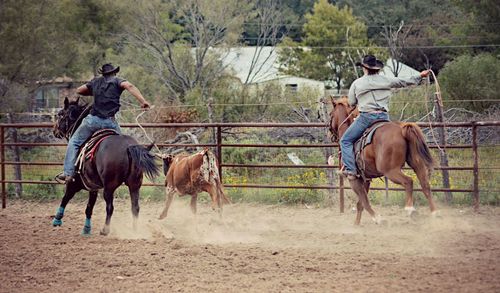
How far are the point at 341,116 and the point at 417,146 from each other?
163cm

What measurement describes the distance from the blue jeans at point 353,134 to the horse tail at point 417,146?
597 mm

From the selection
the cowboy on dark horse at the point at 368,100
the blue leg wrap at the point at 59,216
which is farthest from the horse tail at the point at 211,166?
the blue leg wrap at the point at 59,216

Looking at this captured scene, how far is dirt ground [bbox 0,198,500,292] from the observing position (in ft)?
19.8

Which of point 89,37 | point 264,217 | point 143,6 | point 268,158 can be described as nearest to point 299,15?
point 89,37

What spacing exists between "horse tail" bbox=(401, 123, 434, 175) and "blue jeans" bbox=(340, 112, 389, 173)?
0.60 m

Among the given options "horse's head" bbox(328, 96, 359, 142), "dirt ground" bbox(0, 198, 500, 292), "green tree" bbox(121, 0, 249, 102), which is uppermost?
"green tree" bbox(121, 0, 249, 102)

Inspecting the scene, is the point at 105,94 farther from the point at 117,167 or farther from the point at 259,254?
the point at 259,254

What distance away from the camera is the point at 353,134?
8.80 m

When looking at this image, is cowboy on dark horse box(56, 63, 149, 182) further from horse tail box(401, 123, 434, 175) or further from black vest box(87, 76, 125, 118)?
horse tail box(401, 123, 434, 175)

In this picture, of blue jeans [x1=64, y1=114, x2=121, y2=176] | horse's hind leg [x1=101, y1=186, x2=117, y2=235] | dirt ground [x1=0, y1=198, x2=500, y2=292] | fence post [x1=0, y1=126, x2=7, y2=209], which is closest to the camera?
dirt ground [x1=0, y1=198, x2=500, y2=292]

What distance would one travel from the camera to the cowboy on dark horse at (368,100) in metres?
8.63

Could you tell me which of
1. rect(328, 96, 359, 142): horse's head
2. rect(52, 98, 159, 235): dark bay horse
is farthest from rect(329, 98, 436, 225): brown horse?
rect(52, 98, 159, 235): dark bay horse

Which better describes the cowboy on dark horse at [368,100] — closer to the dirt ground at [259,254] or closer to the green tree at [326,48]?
the dirt ground at [259,254]

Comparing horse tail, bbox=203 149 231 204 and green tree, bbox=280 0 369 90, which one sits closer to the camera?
horse tail, bbox=203 149 231 204
